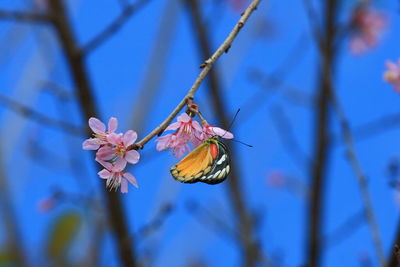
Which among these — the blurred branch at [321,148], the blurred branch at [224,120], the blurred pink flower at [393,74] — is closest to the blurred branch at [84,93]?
the blurred branch at [224,120]

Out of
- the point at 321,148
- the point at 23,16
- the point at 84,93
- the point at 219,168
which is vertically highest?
the point at 23,16

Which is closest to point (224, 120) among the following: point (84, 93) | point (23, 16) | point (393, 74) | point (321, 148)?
point (321, 148)

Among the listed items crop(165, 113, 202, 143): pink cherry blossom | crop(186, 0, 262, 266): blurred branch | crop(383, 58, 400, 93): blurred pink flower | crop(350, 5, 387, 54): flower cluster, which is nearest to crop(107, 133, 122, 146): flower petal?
crop(165, 113, 202, 143): pink cherry blossom

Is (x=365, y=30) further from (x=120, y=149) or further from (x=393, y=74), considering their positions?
(x=120, y=149)

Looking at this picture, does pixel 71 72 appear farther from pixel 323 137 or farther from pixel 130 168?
pixel 323 137

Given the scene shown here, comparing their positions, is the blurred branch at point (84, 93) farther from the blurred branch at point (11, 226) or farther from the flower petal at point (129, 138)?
the blurred branch at point (11, 226)

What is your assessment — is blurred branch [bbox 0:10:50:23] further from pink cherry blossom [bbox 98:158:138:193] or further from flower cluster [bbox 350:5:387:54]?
flower cluster [bbox 350:5:387:54]
